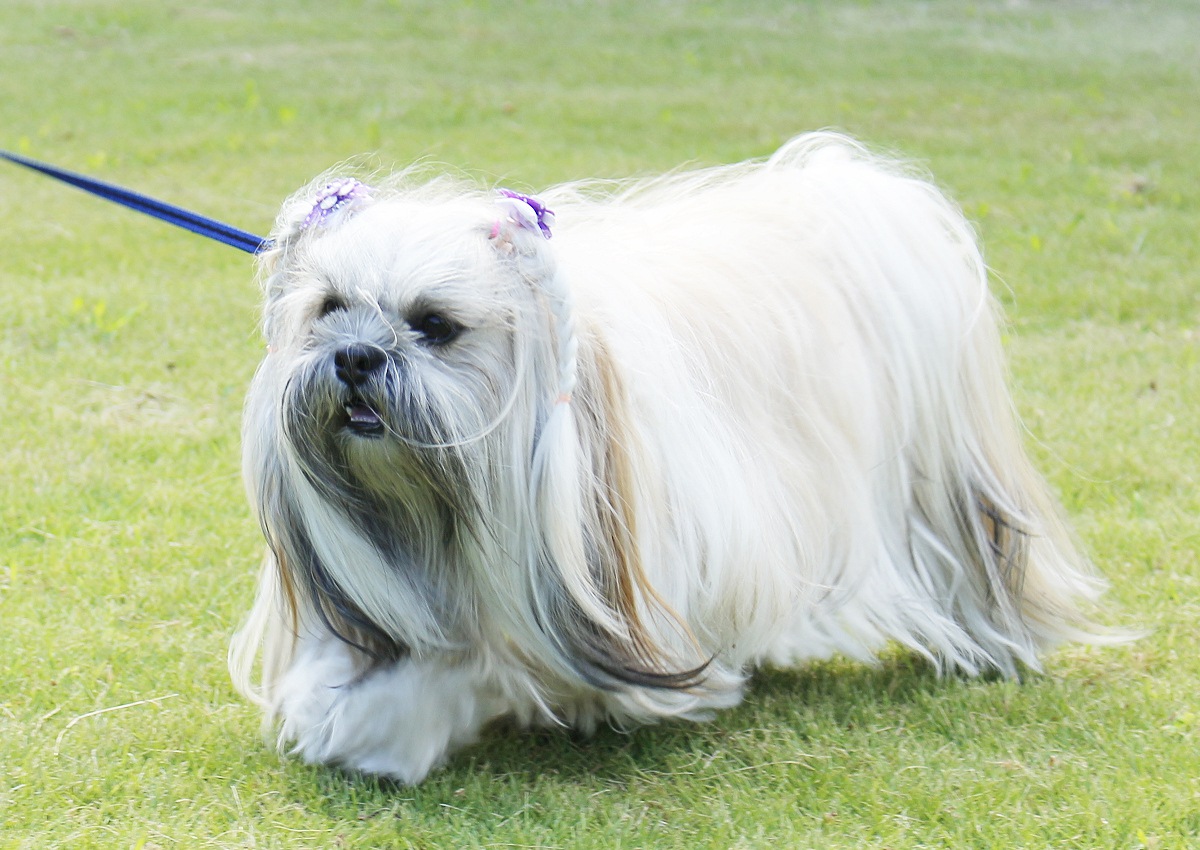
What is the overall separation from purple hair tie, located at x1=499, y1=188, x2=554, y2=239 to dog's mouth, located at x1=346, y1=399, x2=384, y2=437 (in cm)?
43

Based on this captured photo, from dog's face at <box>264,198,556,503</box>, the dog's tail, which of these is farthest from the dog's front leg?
the dog's tail

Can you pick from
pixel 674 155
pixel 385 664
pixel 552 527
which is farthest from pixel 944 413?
pixel 674 155

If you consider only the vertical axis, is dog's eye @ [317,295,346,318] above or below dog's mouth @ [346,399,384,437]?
above

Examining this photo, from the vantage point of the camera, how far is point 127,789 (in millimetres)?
2908

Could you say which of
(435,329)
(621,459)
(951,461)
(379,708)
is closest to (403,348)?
(435,329)

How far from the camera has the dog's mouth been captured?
8.28 feet

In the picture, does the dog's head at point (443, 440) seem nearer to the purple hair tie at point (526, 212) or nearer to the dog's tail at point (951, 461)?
the purple hair tie at point (526, 212)

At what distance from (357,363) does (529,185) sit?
3.83m

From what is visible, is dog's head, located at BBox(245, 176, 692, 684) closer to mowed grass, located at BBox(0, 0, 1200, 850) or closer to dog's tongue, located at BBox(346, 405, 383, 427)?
dog's tongue, located at BBox(346, 405, 383, 427)

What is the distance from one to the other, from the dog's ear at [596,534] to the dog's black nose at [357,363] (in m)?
0.33

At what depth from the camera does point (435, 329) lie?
2.54 metres

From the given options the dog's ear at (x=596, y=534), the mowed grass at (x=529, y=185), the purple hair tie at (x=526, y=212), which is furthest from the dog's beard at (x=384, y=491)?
the mowed grass at (x=529, y=185)

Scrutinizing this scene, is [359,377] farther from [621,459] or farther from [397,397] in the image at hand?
[621,459]

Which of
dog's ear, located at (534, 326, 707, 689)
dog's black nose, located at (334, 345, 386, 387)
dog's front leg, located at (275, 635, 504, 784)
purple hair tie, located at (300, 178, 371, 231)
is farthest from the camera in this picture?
dog's front leg, located at (275, 635, 504, 784)
